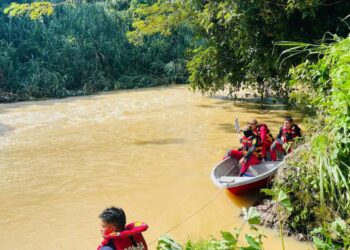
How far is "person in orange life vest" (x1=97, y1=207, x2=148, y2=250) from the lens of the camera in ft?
9.99

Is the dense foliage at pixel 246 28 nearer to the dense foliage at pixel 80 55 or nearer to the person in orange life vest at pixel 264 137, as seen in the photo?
the person in orange life vest at pixel 264 137

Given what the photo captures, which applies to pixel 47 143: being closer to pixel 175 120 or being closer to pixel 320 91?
pixel 175 120

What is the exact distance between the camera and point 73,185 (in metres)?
8.19

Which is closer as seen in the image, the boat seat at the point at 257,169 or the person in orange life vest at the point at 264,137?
the boat seat at the point at 257,169

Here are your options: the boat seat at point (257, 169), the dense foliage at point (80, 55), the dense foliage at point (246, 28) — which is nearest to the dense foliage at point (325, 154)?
the boat seat at point (257, 169)

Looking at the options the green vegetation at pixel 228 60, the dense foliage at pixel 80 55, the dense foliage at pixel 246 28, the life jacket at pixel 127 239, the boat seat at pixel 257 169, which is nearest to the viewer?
the life jacket at pixel 127 239

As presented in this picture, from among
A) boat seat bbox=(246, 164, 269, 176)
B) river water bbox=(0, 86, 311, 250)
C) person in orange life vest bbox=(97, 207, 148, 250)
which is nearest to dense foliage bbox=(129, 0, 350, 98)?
river water bbox=(0, 86, 311, 250)

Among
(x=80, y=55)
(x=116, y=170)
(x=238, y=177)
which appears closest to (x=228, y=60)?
(x=116, y=170)

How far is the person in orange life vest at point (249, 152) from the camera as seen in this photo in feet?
23.2

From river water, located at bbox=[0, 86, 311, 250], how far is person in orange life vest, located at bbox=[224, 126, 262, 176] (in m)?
0.63

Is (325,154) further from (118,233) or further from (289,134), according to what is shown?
(289,134)

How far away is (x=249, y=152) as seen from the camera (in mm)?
7047

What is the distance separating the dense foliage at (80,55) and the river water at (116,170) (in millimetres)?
4103

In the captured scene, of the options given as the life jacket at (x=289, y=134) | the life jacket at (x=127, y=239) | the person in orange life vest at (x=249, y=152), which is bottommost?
the person in orange life vest at (x=249, y=152)
